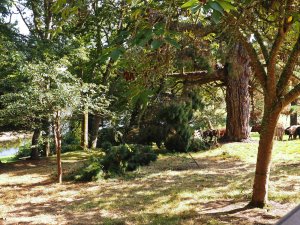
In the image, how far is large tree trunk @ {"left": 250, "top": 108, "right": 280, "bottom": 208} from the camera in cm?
582

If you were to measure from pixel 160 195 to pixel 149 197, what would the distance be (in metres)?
0.27

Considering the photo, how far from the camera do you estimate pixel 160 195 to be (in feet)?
26.0

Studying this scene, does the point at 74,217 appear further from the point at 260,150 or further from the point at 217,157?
the point at 217,157

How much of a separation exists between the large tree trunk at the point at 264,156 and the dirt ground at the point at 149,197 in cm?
23

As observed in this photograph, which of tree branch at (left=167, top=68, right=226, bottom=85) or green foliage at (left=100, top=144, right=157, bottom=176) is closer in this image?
green foliage at (left=100, top=144, right=157, bottom=176)

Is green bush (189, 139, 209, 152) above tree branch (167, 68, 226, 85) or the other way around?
the other way around

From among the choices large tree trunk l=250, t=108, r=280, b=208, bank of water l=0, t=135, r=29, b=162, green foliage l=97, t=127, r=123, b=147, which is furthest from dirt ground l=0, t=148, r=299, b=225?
bank of water l=0, t=135, r=29, b=162

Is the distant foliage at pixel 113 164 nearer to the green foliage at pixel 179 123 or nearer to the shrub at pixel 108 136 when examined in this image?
the green foliage at pixel 179 123

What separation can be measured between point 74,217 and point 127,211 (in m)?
1.07

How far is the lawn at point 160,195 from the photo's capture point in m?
6.29

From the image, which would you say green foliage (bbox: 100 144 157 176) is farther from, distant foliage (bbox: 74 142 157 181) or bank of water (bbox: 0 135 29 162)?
bank of water (bbox: 0 135 29 162)

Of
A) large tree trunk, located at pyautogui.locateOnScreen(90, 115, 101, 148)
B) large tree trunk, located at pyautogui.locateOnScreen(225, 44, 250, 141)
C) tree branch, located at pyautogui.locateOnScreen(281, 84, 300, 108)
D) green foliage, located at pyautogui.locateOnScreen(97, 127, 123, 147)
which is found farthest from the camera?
large tree trunk, located at pyautogui.locateOnScreen(90, 115, 101, 148)

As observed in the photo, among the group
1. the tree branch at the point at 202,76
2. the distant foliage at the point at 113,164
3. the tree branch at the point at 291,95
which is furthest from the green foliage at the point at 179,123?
the tree branch at the point at 291,95

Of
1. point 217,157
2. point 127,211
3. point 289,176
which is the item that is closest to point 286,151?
point 217,157
